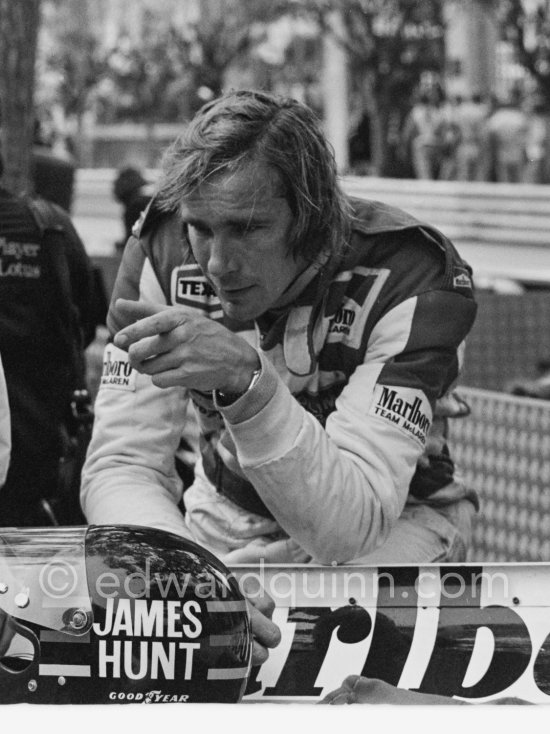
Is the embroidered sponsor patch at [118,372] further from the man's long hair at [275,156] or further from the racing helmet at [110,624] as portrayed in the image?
the racing helmet at [110,624]

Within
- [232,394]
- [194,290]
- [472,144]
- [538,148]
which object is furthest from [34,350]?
[472,144]

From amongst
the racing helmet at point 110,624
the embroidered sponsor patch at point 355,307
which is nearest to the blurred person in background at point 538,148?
the embroidered sponsor patch at point 355,307

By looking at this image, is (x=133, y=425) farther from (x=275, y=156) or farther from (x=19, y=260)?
(x=19, y=260)

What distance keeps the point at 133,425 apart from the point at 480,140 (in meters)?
15.7

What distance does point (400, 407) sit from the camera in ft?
8.61

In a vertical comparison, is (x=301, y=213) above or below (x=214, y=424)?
above

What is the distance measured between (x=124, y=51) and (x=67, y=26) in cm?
213

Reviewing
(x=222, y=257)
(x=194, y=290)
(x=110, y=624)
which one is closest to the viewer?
(x=110, y=624)

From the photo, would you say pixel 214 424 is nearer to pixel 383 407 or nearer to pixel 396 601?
pixel 383 407

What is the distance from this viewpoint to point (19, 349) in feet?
11.6

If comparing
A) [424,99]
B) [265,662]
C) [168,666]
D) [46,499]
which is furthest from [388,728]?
[424,99]

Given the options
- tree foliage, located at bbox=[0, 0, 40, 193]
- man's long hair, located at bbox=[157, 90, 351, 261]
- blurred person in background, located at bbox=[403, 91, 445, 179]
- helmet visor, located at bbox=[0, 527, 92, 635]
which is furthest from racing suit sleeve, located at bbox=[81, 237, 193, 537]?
blurred person in background, located at bbox=[403, 91, 445, 179]

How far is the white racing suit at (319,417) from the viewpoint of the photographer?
243cm

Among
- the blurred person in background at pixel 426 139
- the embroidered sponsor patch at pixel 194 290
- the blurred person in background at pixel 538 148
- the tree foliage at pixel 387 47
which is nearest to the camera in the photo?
the embroidered sponsor patch at pixel 194 290
